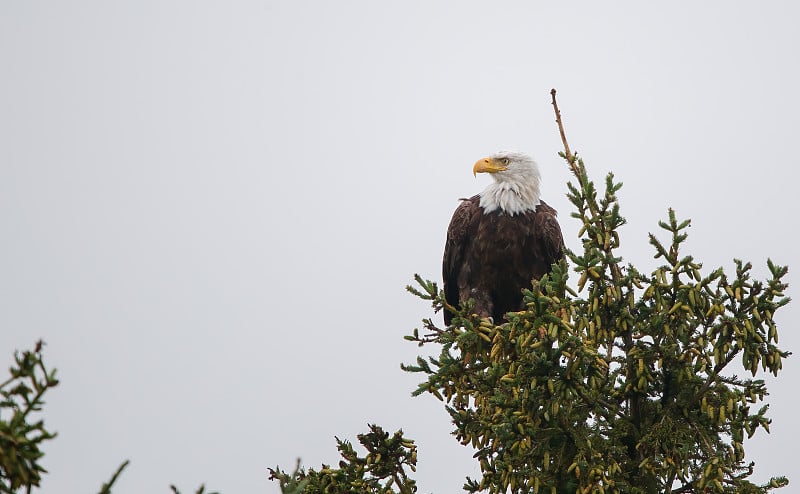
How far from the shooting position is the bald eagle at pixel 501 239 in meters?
10.6

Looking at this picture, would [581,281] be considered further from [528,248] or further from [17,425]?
[528,248]

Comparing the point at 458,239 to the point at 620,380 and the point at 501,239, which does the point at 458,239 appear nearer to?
the point at 501,239

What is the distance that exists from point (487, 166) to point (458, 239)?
968 mm

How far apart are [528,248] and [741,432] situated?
5.28 meters

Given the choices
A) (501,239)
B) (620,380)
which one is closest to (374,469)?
(620,380)

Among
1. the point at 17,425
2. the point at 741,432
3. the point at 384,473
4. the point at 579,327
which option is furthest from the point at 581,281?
the point at 17,425

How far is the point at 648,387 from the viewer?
5457 mm

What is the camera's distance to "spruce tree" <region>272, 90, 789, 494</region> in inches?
202

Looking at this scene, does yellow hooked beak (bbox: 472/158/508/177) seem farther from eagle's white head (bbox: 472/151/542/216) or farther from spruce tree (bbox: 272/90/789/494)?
spruce tree (bbox: 272/90/789/494)

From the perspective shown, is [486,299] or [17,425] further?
[486,299]

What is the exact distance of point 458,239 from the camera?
10.9 meters

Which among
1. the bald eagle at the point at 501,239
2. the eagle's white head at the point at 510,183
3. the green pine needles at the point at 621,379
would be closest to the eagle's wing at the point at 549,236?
the bald eagle at the point at 501,239

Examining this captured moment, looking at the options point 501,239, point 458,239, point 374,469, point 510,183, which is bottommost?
point 374,469

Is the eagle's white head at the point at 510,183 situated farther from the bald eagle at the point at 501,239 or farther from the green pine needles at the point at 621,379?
the green pine needles at the point at 621,379
